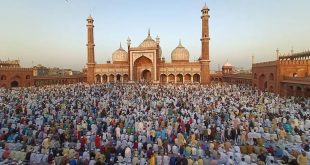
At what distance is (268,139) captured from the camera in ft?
31.4

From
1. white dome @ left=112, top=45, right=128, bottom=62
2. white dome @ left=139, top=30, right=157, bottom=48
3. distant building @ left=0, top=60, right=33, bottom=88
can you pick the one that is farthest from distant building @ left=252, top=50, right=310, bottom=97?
distant building @ left=0, top=60, right=33, bottom=88

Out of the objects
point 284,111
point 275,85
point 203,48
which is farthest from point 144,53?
point 284,111

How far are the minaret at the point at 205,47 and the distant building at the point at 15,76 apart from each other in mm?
25890

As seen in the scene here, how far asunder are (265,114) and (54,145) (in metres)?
10.3

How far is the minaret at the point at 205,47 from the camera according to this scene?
3744 centimetres

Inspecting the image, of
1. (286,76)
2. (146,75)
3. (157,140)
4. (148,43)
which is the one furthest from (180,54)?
(157,140)

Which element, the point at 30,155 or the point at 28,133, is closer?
the point at 30,155

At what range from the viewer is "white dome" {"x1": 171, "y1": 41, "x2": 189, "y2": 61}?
42.8 meters

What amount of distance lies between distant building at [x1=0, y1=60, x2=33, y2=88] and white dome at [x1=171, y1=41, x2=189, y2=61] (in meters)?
22.8

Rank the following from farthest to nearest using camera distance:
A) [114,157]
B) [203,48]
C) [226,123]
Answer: [203,48], [226,123], [114,157]

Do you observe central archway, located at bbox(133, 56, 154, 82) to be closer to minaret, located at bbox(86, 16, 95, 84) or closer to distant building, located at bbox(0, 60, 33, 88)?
minaret, located at bbox(86, 16, 95, 84)

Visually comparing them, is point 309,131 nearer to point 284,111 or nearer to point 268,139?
point 268,139


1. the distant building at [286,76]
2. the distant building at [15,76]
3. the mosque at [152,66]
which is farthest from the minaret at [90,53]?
the distant building at [286,76]

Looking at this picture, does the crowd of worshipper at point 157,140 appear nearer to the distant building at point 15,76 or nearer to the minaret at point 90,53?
the distant building at point 15,76
